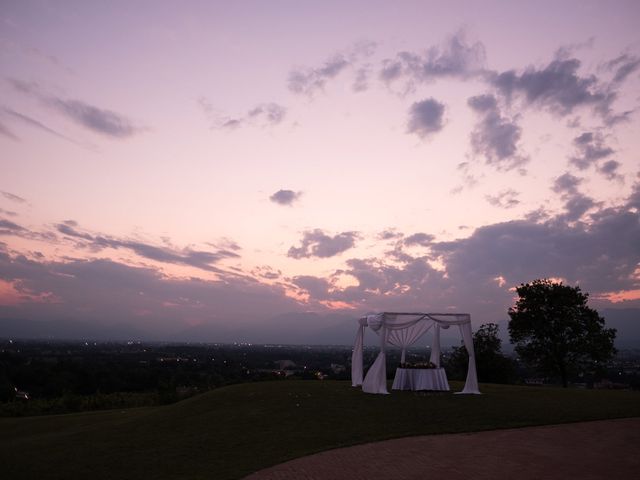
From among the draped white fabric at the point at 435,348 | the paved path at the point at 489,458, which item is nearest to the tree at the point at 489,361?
the draped white fabric at the point at 435,348

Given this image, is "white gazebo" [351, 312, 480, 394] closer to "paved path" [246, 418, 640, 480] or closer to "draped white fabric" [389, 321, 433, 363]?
"draped white fabric" [389, 321, 433, 363]

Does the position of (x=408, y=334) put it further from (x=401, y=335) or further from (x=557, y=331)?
(x=557, y=331)

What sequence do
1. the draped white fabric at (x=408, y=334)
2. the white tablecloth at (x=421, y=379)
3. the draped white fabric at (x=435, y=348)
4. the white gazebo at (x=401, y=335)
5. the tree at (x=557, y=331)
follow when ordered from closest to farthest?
the white gazebo at (x=401, y=335) → the white tablecloth at (x=421, y=379) → the draped white fabric at (x=408, y=334) → the draped white fabric at (x=435, y=348) → the tree at (x=557, y=331)

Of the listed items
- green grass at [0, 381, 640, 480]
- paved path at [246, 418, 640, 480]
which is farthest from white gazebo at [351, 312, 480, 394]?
paved path at [246, 418, 640, 480]

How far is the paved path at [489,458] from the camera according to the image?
31.6 feet

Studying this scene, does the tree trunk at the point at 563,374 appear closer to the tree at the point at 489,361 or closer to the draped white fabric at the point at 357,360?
the tree at the point at 489,361

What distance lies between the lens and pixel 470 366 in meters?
20.6

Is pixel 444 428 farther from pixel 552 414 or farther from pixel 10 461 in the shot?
pixel 10 461

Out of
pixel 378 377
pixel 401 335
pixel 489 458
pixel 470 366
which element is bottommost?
pixel 489 458

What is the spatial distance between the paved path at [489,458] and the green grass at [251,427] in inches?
33.7

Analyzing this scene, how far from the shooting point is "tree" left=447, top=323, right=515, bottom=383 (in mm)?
35969

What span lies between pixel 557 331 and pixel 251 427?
77.7ft

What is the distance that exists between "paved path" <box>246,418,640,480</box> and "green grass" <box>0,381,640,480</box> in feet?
2.81

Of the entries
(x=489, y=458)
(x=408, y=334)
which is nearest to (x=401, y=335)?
(x=408, y=334)
